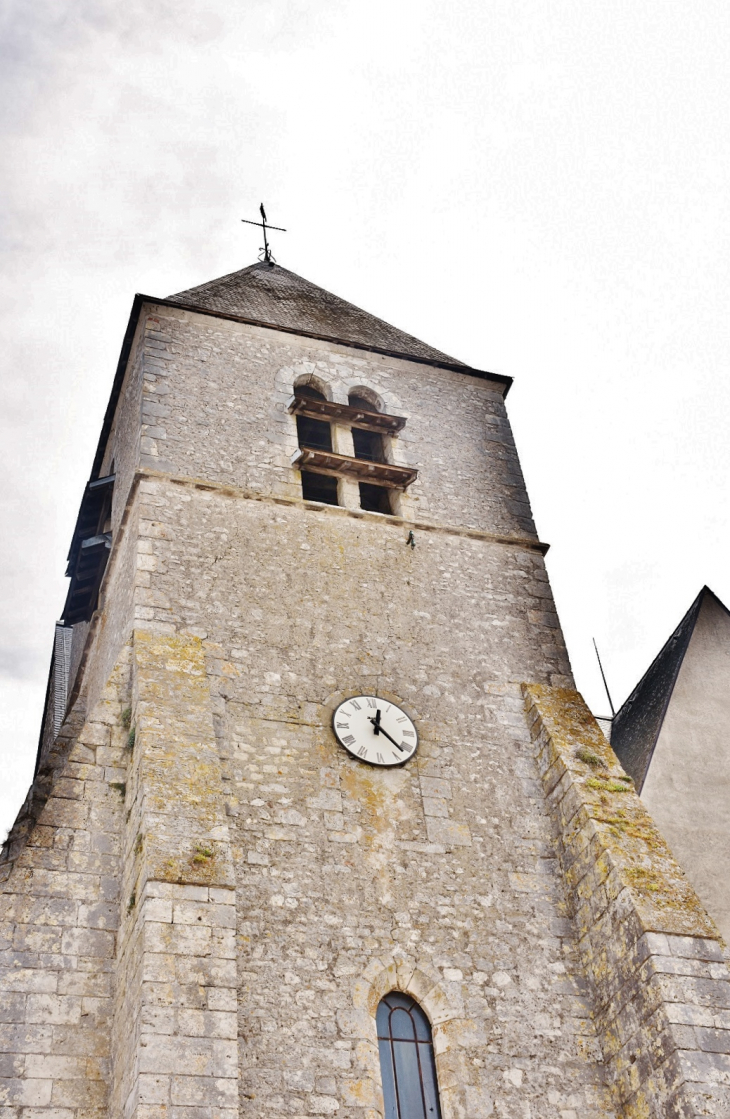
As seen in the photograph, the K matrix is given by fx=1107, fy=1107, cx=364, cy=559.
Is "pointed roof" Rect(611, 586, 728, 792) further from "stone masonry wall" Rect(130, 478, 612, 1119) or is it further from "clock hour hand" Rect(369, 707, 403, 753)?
"clock hour hand" Rect(369, 707, 403, 753)

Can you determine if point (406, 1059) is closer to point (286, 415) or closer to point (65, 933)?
point (65, 933)

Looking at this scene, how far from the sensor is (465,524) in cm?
1234

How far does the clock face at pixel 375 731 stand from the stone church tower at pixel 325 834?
0.08 feet

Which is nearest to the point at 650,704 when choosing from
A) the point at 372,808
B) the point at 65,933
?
the point at 372,808

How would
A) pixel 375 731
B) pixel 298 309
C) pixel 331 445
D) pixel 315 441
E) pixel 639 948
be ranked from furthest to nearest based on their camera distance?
pixel 298 309, pixel 315 441, pixel 331 445, pixel 375 731, pixel 639 948

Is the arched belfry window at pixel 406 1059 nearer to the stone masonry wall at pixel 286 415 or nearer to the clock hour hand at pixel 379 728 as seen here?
the clock hour hand at pixel 379 728

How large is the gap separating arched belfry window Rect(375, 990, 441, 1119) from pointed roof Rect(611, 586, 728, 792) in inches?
155

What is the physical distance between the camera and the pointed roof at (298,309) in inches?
552

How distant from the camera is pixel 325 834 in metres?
8.83

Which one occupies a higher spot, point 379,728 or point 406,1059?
point 379,728

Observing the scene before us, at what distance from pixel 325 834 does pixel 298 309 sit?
26.9 ft

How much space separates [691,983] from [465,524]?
5.73 m

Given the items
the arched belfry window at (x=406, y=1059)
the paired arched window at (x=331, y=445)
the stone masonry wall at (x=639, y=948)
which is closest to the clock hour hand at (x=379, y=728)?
the stone masonry wall at (x=639, y=948)

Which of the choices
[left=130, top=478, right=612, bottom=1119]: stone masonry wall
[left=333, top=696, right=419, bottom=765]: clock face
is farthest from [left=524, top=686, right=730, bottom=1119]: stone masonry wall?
[left=333, top=696, right=419, bottom=765]: clock face
